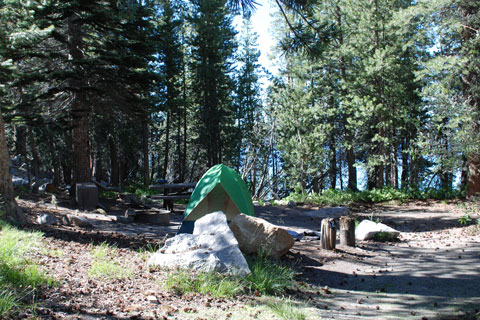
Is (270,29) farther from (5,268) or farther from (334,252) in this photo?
(5,268)

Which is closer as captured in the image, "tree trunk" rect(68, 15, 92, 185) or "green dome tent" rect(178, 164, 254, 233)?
"green dome tent" rect(178, 164, 254, 233)

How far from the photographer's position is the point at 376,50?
704 inches

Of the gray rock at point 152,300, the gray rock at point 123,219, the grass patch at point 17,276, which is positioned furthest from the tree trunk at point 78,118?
the gray rock at point 152,300

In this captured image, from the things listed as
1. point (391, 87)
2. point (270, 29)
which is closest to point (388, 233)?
point (391, 87)

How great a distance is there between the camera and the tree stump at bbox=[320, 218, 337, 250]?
25.4ft

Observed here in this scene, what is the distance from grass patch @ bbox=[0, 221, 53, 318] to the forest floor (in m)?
0.13

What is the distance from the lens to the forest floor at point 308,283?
3854mm

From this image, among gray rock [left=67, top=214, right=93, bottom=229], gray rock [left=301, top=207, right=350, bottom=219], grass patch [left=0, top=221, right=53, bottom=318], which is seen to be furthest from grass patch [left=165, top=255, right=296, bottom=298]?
gray rock [left=301, top=207, right=350, bottom=219]

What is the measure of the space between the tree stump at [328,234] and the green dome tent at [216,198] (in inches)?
69.4

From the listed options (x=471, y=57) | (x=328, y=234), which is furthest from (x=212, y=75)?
(x=328, y=234)

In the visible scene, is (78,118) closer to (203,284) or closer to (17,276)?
(17,276)

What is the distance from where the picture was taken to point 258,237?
6.35 m

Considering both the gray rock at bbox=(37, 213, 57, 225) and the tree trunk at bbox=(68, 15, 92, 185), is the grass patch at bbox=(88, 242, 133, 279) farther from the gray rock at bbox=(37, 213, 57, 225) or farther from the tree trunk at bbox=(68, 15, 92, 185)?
the tree trunk at bbox=(68, 15, 92, 185)

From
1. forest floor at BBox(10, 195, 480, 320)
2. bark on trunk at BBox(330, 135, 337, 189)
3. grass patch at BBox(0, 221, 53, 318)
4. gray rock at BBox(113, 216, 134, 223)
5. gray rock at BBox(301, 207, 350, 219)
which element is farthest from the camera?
bark on trunk at BBox(330, 135, 337, 189)
